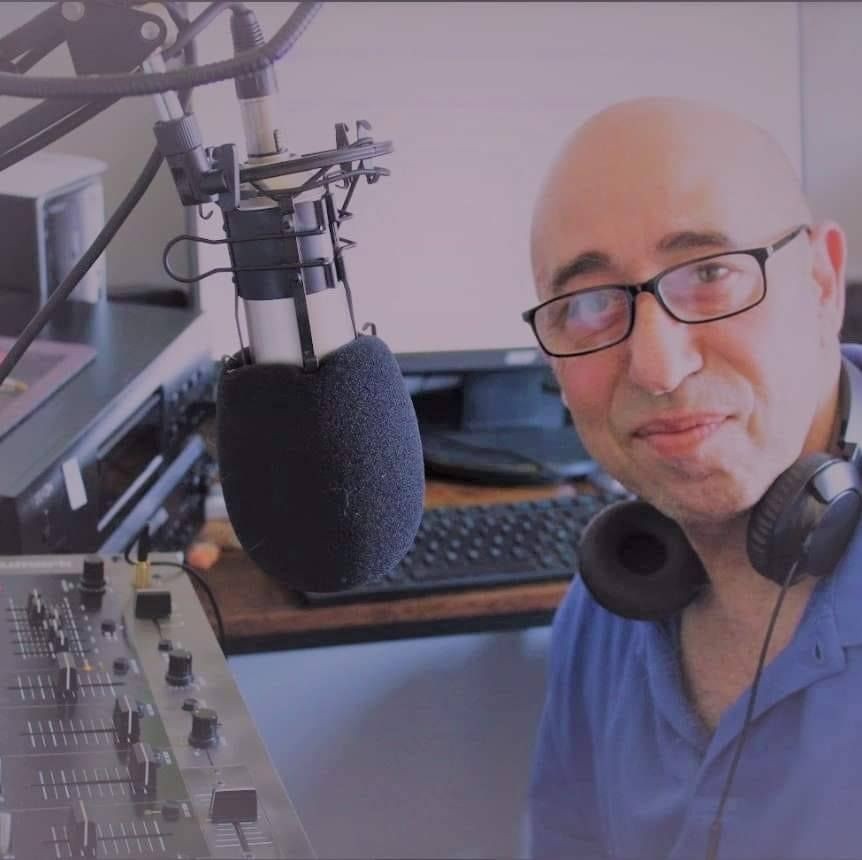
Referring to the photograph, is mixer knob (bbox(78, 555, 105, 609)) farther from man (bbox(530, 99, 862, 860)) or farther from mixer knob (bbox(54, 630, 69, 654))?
man (bbox(530, 99, 862, 860))

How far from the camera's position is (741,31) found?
1726 millimetres

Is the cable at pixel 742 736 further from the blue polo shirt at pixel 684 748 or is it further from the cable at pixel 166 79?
the cable at pixel 166 79

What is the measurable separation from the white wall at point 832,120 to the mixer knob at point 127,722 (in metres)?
1.09

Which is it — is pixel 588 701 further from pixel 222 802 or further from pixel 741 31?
pixel 741 31

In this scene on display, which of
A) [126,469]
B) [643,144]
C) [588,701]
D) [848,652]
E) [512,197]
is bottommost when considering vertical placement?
[588,701]

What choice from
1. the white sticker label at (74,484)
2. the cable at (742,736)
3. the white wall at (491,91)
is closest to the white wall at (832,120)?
the white wall at (491,91)

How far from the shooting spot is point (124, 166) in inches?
43.8

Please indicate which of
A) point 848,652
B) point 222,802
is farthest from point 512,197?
point 222,802

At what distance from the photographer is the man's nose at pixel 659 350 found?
97cm

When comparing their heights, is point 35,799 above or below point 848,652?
above

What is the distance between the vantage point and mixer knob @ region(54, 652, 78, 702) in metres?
0.74

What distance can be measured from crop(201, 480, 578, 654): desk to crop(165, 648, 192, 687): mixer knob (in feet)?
1.32

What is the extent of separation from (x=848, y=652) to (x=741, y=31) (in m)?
1.02

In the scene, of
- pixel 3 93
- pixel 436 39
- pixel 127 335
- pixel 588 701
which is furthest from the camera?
pixel 436 39
